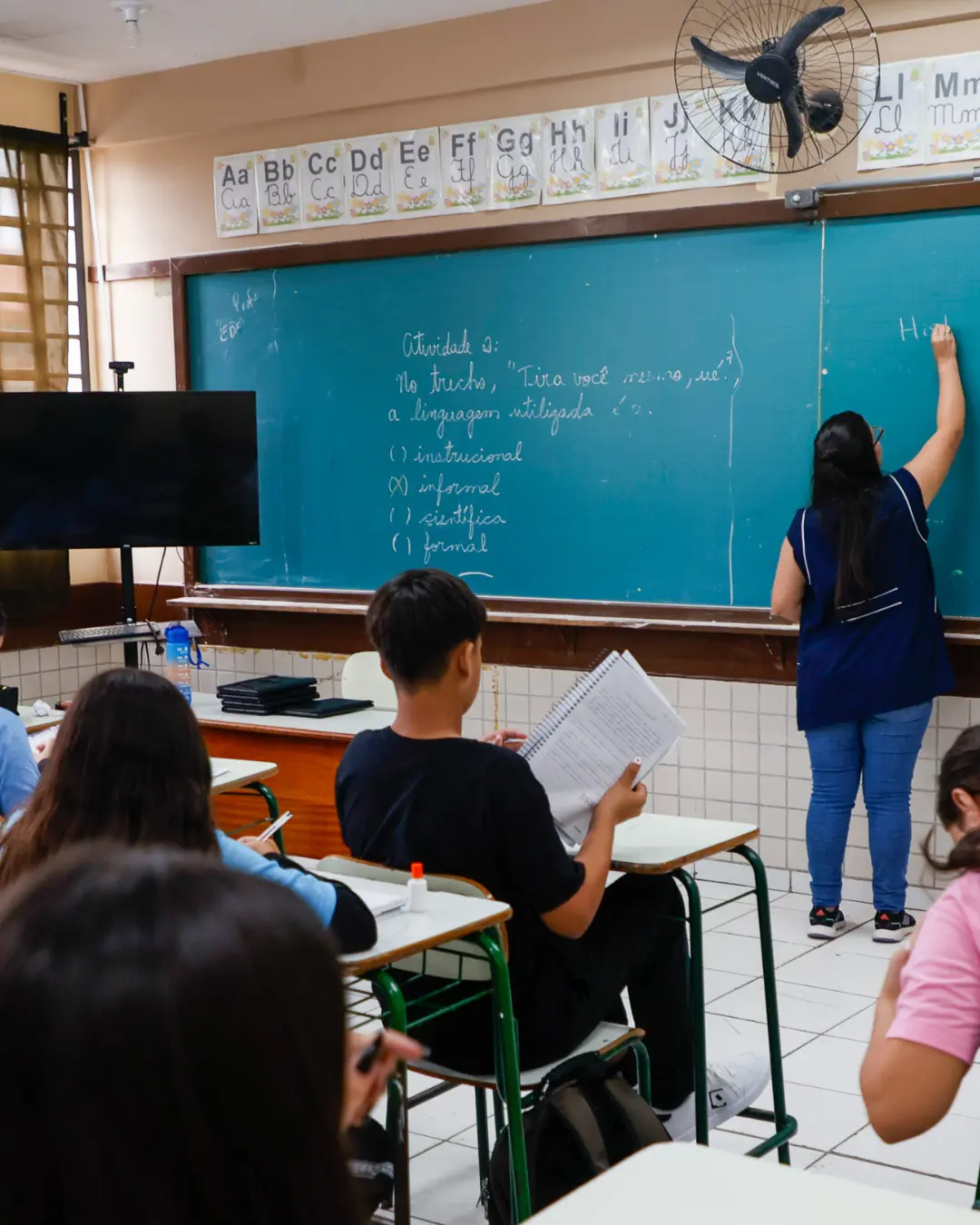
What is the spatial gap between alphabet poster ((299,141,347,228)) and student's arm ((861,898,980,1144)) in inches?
184

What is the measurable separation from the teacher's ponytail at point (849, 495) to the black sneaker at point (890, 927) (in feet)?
3.09

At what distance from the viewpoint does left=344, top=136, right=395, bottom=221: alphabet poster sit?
18.1ft

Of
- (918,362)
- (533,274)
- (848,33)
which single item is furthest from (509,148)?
(918,362)

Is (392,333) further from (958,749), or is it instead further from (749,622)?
(958,749)

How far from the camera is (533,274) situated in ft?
17.1

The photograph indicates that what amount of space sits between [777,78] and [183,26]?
2.35 m

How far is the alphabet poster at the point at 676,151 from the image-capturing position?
4816 millimetres

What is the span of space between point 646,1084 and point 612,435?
2.90 meters

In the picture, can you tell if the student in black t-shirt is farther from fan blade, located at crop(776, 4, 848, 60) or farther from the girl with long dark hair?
fan blade, located at crop(776, 4, 848, 60)

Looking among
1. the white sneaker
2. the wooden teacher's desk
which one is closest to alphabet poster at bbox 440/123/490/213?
the wooden teacher's desk

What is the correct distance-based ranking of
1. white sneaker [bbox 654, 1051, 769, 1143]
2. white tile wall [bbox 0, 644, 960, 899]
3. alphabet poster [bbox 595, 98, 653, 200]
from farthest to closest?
alphabet poster [bbox 595, 98, 653, 200], white tile wall [bbox 0, 644, 960, 899], white sneaker [bbox 654, 1051, 769, 1143]

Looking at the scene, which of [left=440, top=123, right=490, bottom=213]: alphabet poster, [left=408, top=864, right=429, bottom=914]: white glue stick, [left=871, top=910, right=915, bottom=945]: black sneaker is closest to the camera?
[left=408, top=864, right=429, bottom=914]: white glue stick

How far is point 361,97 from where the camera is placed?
→ 18.3ft

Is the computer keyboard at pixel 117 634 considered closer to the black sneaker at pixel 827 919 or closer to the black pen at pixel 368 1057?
the black sneaker at pixel 827 919
